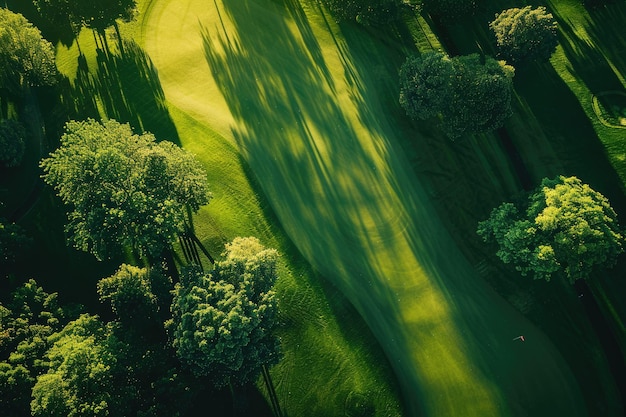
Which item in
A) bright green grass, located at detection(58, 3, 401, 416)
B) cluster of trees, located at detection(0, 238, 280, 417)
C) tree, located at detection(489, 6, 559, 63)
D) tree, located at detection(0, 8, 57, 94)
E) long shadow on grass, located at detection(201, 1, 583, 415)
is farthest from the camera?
tree, located at detection(489, 6, 559, 63)

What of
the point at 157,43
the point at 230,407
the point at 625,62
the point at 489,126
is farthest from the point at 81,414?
the point at 625,62

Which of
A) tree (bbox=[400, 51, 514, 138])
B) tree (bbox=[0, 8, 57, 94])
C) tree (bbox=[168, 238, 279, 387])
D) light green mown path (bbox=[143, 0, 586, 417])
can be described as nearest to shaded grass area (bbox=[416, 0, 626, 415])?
light green mown path (bbox=[143, 0, 586, 417])

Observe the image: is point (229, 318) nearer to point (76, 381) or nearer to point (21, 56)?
point (76, 381)

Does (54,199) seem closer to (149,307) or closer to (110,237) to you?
(110,237)

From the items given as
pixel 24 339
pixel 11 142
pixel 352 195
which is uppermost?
pixel 11 142

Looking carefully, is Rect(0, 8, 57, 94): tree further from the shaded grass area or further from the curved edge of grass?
the shaded grass area

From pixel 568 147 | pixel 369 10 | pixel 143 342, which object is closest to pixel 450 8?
pixel 369 10
